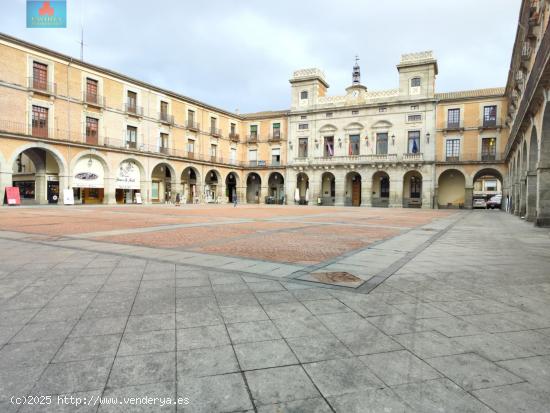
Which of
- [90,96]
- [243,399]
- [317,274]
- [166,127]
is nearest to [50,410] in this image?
[243,399]

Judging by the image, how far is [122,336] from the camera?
2.70m

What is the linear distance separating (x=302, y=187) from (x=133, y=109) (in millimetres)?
22483

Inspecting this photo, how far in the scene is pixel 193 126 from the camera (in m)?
39.0

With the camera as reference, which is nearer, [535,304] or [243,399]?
[243,399]

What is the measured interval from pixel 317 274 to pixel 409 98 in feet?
121

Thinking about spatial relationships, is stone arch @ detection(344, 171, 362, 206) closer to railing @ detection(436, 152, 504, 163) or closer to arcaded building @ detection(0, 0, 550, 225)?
arcaded building @ detection(0, 0, 550, 225)

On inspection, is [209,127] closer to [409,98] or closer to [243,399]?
[409,98]

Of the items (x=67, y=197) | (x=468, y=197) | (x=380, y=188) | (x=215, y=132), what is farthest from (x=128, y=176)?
(x=468, y=197)

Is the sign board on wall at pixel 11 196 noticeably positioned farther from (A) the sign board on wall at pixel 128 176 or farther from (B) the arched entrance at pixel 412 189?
(B) the arched entrance at pixel 412 189

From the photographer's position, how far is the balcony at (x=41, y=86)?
2510cm

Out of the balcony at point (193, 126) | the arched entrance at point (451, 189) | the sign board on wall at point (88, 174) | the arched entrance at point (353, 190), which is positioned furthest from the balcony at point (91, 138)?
the arched entrance at point (451, 189)

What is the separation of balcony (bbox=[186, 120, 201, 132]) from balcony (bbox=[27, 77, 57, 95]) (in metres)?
14.1

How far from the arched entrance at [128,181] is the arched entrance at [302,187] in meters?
18.1

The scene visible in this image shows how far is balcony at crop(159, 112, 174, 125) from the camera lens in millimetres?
35438
